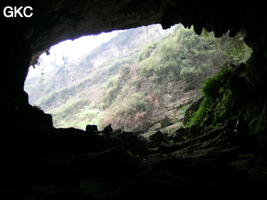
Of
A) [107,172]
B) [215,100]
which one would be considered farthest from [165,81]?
[107,172]

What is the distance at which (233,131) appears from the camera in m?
7.41

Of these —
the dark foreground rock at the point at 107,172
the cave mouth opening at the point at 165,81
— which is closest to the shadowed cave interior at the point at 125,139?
the dark foreground rock at the point at 107,172

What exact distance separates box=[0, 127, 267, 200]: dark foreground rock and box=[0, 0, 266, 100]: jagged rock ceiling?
383 cm

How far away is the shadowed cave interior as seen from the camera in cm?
390

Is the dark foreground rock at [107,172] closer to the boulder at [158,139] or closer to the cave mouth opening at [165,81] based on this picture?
the boulder at [158,139]

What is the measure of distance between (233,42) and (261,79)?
9.03 meters

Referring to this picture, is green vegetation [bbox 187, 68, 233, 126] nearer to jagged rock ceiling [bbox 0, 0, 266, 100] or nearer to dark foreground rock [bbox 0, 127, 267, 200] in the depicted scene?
jagged rock ceiling [bbox 0, 0, 266, 100]

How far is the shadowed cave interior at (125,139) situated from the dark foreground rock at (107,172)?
0.06 ft

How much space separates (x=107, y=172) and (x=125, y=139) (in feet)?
18.9

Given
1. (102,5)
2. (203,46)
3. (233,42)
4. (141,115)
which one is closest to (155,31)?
(203,46)

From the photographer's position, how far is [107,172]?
17.5ft

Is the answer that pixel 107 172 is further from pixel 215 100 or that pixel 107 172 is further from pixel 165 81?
pixel 165 81

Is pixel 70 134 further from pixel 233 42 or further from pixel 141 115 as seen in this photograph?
pixel 141 115

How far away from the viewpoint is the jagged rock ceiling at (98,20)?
299 inches
